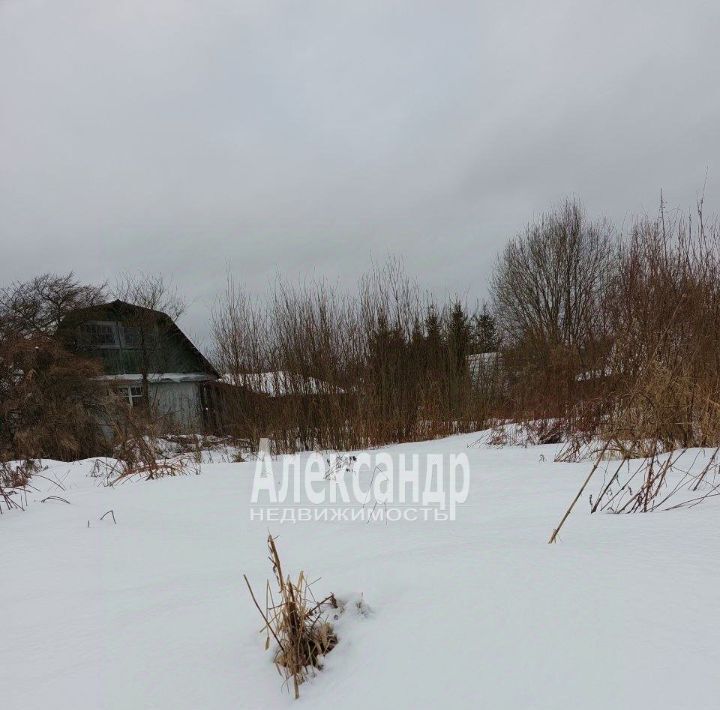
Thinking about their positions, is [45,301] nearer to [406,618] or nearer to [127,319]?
[127,319]

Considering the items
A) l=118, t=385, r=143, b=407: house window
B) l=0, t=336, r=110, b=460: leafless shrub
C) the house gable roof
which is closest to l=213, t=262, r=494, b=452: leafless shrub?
l=0, t=336, r=110, b=460: leafless shrub

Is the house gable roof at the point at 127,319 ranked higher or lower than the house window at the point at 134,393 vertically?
higher

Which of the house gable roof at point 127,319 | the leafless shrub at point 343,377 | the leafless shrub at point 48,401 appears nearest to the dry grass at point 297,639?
the leafless shrub at point 343,377

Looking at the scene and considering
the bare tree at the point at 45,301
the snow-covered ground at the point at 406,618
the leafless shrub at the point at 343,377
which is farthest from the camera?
the bare tree at the point at 45,301

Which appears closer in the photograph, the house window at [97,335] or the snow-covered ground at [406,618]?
the snow-covered ground at [406,618]

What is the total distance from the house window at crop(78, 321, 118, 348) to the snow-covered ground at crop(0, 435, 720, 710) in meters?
14.7

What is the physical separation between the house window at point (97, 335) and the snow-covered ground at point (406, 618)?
1472 cm

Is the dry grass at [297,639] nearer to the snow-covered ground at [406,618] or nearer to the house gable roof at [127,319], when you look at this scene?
the snow-covered ground at [406,618]

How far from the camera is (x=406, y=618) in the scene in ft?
3.36

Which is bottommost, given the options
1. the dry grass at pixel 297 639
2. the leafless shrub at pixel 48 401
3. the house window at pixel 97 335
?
the dry grass at pixel 297 639

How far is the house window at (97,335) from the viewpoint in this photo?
14.6 meters

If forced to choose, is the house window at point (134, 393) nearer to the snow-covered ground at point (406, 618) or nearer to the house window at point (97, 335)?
the house window at point (97, 335)

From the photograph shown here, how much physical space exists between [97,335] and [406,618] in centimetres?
1696

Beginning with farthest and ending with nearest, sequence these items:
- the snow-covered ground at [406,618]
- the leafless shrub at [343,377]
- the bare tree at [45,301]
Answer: the bare tree at [45,301] → the leafless shrub at [343,377] → the snow-covered ground at [406,618]
